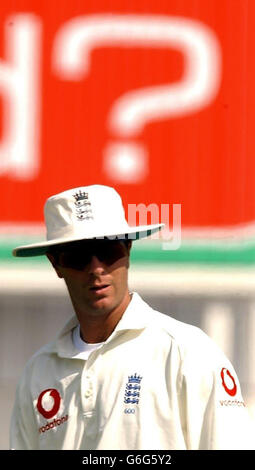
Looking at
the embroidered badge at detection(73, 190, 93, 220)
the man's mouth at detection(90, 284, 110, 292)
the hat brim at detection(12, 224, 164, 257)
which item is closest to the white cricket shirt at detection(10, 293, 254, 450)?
the man's mouth at detection(90, 284, 110, 292)

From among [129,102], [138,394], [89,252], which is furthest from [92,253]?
[129,102]

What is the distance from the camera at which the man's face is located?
2.98 meters

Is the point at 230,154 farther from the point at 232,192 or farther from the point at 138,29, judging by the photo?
the point at 138,29

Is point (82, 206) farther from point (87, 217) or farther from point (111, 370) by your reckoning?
point (111, 370)

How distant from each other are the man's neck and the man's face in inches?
0.7

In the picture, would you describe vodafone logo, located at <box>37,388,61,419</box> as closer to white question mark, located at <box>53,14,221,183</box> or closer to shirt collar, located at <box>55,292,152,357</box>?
shirt collar, located at <box>55,292,152,357</box>

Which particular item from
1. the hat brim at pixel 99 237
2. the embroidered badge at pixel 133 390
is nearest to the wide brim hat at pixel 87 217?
the hat brim at pixel 99 237

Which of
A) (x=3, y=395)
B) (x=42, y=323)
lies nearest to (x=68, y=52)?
(x=42, y=323)

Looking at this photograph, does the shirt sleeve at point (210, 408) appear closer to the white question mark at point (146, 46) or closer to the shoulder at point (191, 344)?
the shoulder at point (191, 344)

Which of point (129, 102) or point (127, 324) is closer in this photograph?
point (127, 324)

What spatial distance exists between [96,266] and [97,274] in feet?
0.10

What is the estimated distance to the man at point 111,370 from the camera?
2.79 metres

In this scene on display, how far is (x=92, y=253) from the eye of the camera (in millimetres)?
3041

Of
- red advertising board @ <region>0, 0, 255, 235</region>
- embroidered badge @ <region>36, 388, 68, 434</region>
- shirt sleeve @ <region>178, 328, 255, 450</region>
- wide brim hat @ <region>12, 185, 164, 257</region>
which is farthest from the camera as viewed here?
red advertising board @ <region>0, 0, 255, 235</region>
